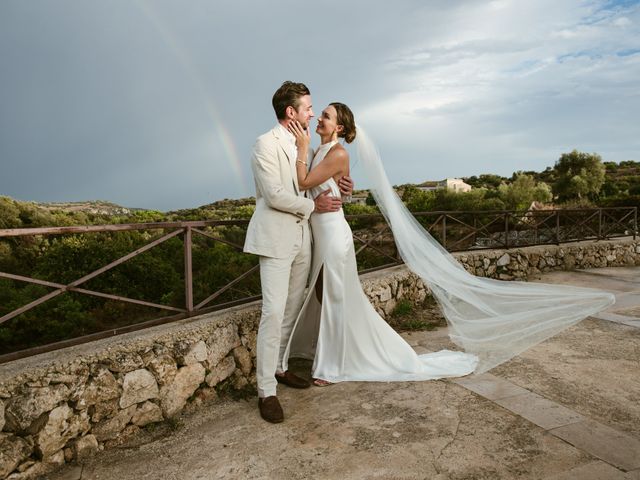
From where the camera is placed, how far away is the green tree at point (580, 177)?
111ft

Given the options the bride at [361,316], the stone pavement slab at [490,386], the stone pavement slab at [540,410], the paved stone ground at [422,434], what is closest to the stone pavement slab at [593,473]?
the paved stone ground at [422,434]

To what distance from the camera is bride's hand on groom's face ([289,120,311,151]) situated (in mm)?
3236

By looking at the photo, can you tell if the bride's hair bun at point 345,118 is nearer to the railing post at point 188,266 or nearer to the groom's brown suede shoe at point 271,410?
the railing post at point 188,266

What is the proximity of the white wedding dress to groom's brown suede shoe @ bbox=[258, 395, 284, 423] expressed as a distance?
0.60 m

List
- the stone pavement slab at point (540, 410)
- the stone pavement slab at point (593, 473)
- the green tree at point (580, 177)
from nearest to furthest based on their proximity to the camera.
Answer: the stone pavement slab at point (593, 473)
the stone pavement slab at point (540, 410)
the green tree at point (580, 177)

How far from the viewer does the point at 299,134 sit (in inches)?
128

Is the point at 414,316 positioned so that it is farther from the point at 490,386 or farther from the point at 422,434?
the point at 422,434

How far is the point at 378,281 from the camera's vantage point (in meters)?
5.53

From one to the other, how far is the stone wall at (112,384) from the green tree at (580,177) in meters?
35.3

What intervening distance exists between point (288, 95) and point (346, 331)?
6.10 feet

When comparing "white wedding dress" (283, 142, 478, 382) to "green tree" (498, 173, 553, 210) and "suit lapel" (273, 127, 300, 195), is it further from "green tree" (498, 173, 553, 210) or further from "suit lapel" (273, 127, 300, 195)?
"green tree" (498, 173, 553, 210)

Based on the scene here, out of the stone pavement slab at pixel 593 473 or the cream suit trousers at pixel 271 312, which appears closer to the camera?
the stone pavement slab at pixel 593 473

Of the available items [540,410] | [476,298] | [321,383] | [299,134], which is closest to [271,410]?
[321,383]

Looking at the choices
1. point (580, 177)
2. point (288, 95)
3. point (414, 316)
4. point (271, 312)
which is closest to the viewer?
point (271, 312)
